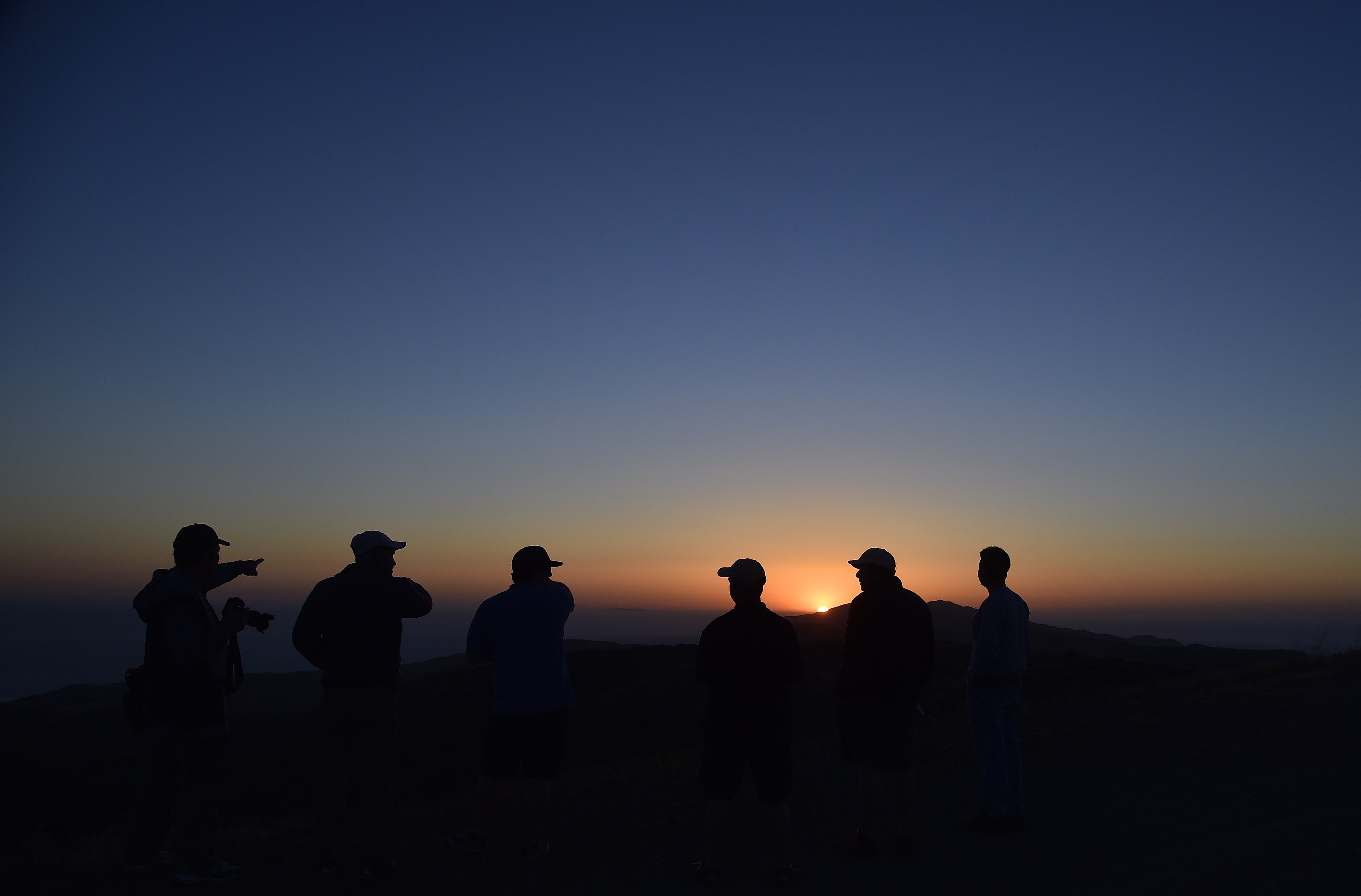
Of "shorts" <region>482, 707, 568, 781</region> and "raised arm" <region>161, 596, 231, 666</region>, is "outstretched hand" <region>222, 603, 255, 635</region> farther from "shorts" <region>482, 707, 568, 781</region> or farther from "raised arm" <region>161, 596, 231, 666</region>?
"shorts" <region>482, 707, 568, 781</region>

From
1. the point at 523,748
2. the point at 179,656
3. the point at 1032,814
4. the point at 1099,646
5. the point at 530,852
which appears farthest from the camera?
the point at 1099,646

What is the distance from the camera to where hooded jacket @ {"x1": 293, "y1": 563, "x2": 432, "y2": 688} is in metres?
5.25

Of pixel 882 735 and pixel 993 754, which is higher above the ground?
pixel 882 735

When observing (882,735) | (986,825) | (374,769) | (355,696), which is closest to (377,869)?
(374,769)

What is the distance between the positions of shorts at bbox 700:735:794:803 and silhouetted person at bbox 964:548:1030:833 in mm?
1913

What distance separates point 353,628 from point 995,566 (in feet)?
15.6

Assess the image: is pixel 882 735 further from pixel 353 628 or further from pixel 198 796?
pixel 198 796

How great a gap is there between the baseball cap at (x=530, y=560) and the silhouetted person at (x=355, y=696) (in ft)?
2.57

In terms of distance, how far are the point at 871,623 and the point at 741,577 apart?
108 cm

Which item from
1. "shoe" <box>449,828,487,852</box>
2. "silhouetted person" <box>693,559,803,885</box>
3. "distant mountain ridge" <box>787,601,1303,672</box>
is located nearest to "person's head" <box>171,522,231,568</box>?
"shoe" <box>449,828,487,852</box>

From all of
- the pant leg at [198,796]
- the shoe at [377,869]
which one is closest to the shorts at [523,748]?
the shoe at [377,869]

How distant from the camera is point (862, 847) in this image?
5688 millimetres

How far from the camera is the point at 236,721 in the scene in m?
27.3

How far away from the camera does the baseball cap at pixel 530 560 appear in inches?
230
